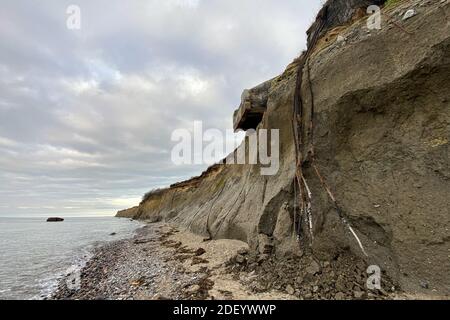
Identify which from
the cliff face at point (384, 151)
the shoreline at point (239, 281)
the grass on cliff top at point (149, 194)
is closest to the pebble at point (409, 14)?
the cliff face at point (384, 151)

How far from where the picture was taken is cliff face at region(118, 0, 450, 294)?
16.7 ft

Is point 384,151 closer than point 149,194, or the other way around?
point 384,151

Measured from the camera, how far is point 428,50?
17.3ft

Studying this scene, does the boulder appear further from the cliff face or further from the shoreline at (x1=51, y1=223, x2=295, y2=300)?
the shoreline at (x1=51, y1=223, x2=295, y2=300)

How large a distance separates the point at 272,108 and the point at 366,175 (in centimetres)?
479

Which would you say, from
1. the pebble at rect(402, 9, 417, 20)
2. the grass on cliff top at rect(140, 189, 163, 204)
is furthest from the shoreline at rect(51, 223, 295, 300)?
the grass on cliff top at rect(140, 189, 163, 204)

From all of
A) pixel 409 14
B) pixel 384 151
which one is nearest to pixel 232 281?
pixel 384 151

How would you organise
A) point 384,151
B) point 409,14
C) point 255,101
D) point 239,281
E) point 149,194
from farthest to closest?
1. point 149,194
2. point 255,101
3. point 239,281
4. point 384,151
5. point 409,14

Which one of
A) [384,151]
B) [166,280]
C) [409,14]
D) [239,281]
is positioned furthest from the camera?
[166,280]

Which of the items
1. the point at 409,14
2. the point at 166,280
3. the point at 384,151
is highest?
the point at 409,14

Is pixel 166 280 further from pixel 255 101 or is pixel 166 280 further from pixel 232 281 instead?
pixel 255 101

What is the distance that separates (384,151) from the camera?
236 inches
